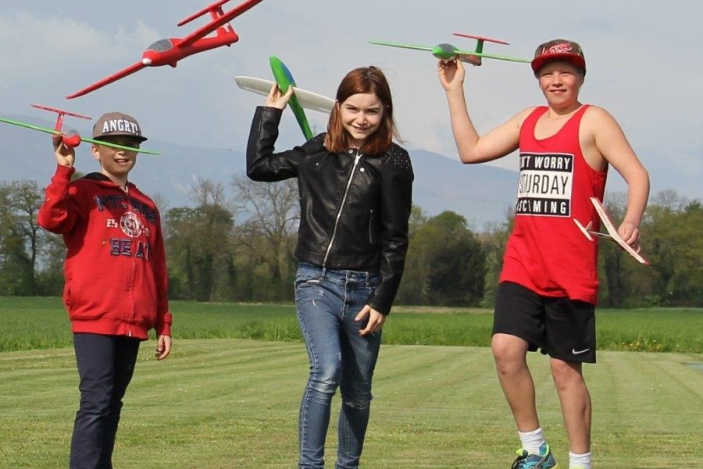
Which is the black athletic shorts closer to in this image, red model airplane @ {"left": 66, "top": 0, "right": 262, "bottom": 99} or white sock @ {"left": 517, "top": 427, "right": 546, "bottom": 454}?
white sock @ {"left": 517, "top": 427, "right": 546, "bottom": 454}

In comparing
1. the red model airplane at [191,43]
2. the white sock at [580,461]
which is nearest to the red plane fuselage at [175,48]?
the red model airplane at [191,43]

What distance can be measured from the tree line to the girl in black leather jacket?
8097cm

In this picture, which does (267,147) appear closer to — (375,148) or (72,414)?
(375,148)

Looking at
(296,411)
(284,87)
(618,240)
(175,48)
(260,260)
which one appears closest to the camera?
(618,240)

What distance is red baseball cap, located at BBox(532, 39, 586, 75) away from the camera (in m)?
6.26

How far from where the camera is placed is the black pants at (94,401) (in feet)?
20.6

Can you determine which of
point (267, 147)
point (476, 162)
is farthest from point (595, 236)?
point (267, 147)

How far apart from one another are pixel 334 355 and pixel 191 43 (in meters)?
1.58

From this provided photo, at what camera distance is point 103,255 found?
253 inches

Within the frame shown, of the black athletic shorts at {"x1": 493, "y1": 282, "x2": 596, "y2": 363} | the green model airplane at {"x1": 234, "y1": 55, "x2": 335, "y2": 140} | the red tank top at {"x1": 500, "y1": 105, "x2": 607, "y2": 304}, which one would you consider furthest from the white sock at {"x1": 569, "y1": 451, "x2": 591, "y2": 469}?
the green model airplane at {"x1": 234, "y1": 55, "x2": 335, "y2": 140}

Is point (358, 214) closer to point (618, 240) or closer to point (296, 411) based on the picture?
point (618, 240)

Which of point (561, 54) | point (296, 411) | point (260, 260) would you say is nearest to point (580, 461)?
point (561, 54)

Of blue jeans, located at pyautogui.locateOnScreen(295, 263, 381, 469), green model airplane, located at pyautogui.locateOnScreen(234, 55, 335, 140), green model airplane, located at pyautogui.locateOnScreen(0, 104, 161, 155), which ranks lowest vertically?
blue jeans, located at pyautogui.locateOnScreen(295, 263, 381, 469)

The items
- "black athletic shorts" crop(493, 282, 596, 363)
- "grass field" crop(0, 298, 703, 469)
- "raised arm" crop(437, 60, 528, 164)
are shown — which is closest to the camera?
"black athletic shorts" crop(493, 282, 596, 363)
